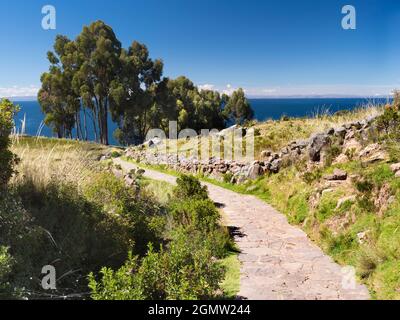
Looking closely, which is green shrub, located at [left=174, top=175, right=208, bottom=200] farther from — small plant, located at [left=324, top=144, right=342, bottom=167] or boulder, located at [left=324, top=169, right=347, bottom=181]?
small plant, located at [left=324, top=144, right=342, bottom=167]

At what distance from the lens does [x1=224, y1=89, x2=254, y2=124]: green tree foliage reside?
2512 inches

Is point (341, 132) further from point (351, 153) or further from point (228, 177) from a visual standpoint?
point (228, 177)

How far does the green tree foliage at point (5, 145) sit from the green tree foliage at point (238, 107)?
195ft

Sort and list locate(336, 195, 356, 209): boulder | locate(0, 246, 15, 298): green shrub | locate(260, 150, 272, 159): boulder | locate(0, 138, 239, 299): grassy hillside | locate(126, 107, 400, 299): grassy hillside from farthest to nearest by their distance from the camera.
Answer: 1. locate(260, 150, 272, 159): boulder
2. locate(336, 195, 356, 209): boulder
3. locate(126, 107, 400, 299): grassy hillside
4. locate(0, 138, 239, 299): grassy hillside
5. locate(0, 246, 15, 298): green shrub

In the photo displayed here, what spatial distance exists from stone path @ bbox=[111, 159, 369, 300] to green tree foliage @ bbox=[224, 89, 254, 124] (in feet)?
181

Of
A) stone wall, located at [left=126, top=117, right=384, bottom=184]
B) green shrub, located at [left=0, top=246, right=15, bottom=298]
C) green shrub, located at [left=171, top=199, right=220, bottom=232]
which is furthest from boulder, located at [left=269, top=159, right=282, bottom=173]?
green shrub, located at [left=0, top=246, right=15, bottom=298]

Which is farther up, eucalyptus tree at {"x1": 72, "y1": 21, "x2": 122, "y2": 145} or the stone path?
eucalyptus tree at {"x1": 72, "y1": 21, "x2": 122, "y2": 145}

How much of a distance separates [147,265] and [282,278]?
2.33 meters

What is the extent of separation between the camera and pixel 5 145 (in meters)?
5.17

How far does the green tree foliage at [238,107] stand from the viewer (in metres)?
63.8

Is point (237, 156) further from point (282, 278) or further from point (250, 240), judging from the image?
point (282, 278)

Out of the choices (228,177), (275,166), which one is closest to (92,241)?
(275,166)
